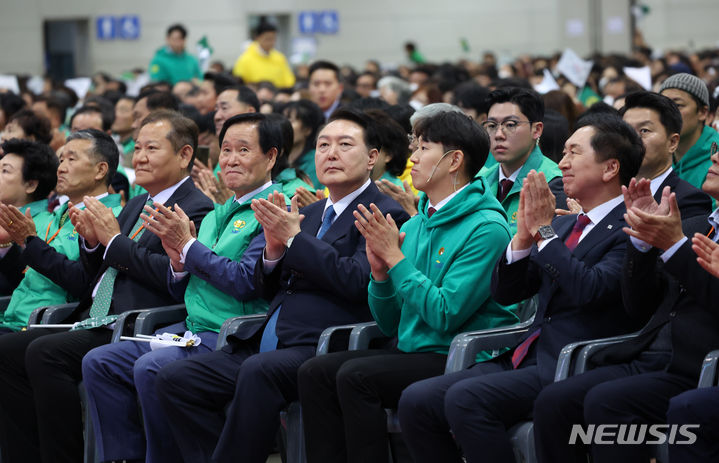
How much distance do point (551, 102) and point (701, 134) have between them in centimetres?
119

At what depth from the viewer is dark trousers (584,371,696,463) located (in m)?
2.84

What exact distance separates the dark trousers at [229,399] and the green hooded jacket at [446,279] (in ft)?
1.34

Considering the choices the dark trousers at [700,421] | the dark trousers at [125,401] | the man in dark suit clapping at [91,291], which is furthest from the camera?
the man in dark suit clapping at [91,291]

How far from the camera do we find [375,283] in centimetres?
349

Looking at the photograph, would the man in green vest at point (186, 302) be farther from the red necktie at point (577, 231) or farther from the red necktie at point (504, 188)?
the red necktie at point (577, 231)

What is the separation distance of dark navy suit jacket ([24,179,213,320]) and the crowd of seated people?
11 millimetres

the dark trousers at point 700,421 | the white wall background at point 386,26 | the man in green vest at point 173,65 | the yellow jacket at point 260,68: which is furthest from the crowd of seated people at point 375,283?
the white wall background at point 386,26

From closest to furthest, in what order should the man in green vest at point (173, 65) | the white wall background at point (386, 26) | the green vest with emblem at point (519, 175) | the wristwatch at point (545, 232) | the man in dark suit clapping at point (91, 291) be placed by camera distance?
1. the wristwatch at point (545, 232)
2. the man in dark suit clapping at point (91, 291)
3. the green vest with emblem at point (519, 175)
4. the man in green vest at point (173, 65)
5. the white wall background at point (386, 26)

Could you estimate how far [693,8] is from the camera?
23.4 metres

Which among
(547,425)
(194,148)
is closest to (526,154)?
(194,148)

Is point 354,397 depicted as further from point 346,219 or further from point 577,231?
point 577,231

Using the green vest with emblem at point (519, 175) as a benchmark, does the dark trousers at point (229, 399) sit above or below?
below

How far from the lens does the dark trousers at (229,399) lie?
3553 mm

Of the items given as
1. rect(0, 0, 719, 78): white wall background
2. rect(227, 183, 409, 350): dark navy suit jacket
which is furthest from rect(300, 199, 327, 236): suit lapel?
rect(0, 0, 719, 78): white wall background
